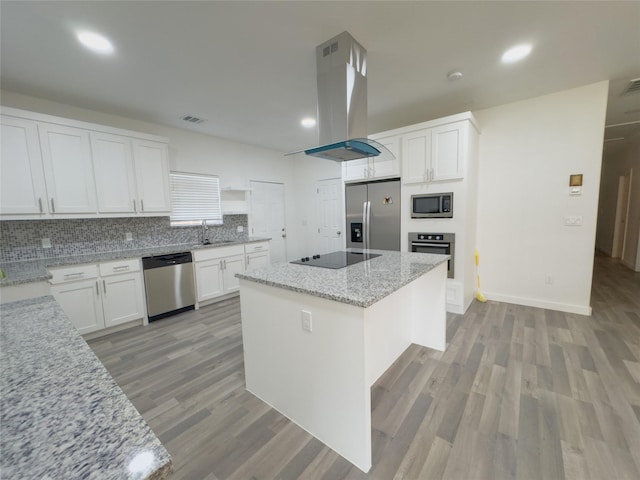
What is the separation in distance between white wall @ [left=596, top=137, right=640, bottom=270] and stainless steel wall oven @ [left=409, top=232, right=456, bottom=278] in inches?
181

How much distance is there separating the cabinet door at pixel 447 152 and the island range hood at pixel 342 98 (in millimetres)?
1411

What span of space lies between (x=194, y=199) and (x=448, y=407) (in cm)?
425

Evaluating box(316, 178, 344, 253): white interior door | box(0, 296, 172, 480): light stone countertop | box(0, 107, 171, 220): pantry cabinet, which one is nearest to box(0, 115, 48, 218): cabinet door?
box(0, 107, 171, 220): pantry cabinet

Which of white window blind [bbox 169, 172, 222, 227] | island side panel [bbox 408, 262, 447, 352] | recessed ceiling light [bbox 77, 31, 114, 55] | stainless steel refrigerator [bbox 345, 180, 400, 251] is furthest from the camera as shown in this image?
white window blind [bbox 169, 172, 222, 227]

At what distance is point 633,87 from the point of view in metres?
2.96

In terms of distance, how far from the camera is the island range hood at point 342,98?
6.79ft

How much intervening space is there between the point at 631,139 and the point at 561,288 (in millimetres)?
4317

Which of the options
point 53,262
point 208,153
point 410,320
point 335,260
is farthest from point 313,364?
point 208,153

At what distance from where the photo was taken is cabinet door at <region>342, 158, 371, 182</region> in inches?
150

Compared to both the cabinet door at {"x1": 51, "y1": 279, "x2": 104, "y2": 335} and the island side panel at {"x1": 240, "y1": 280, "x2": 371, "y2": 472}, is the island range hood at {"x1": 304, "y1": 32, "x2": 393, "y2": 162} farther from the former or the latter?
the cabinet door at {"x1": 51, "y1": 279, "x2": 104, "y2": 335}

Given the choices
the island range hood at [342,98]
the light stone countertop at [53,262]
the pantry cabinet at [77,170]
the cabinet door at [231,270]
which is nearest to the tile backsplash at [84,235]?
the light stone countertop at [53,262]

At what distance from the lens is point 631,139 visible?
5082 mm

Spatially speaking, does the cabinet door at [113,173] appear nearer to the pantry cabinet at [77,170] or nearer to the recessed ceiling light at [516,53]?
the pantry cabinet at [77,170]

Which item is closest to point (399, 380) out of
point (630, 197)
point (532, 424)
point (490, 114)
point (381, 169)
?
point (532, 424)
